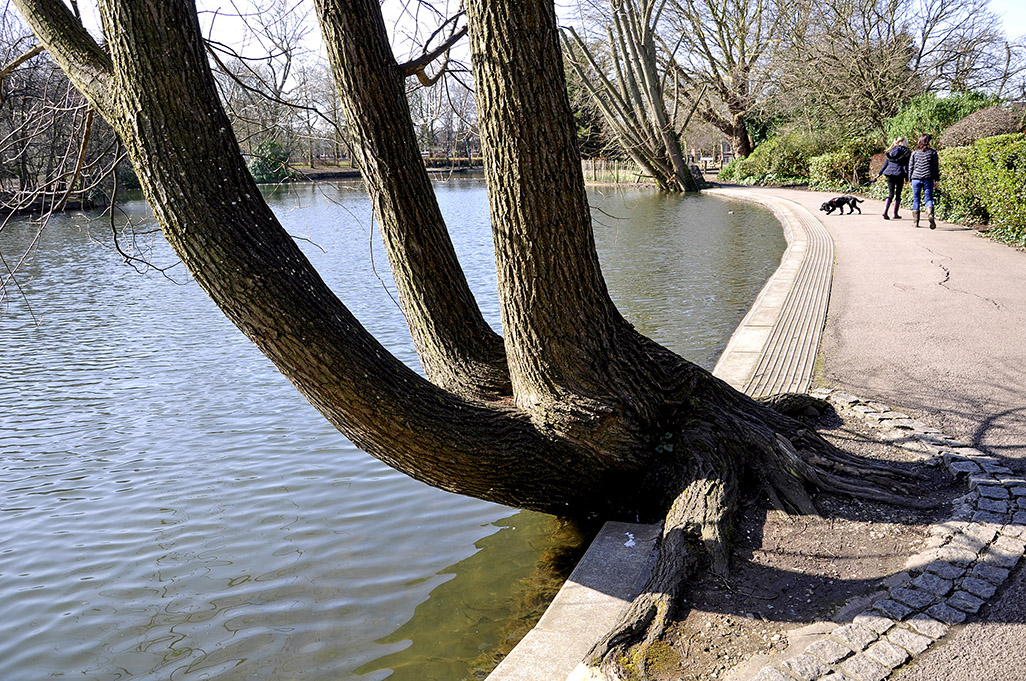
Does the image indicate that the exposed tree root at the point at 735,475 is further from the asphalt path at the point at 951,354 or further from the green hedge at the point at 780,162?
the green hedge at the point at 780,162

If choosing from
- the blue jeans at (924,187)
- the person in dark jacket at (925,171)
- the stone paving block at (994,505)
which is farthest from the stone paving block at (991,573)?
the blue jeans at (924,187)

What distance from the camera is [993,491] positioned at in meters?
4.27

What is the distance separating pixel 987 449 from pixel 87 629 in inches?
219

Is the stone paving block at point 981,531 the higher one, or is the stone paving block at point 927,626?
the stone paving block at point 981,531

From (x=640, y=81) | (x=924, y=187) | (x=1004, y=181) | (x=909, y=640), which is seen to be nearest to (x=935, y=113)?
(x=924, y=187)

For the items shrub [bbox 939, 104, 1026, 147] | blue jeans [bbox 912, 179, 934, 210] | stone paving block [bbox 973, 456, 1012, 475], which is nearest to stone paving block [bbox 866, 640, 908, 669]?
stone paving block [bbox 973, 456, 1012, 475]

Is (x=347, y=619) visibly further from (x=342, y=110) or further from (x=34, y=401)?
(x=34, y=401)

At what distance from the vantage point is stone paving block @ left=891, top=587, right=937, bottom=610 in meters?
3.33

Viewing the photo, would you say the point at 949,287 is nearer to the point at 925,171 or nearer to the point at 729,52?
the point at 925,171

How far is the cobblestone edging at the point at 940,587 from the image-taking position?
299 centimetres

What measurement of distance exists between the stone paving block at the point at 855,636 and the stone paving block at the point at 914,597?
0.29 meters

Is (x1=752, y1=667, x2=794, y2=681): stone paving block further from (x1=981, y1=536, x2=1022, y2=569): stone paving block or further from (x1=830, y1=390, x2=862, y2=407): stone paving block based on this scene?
(x1=830, y1=390, x2=862, y2=407): stone paving block

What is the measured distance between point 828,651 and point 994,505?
1701 mm

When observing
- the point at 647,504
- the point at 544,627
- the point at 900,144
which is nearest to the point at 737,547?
the point at 647,504
